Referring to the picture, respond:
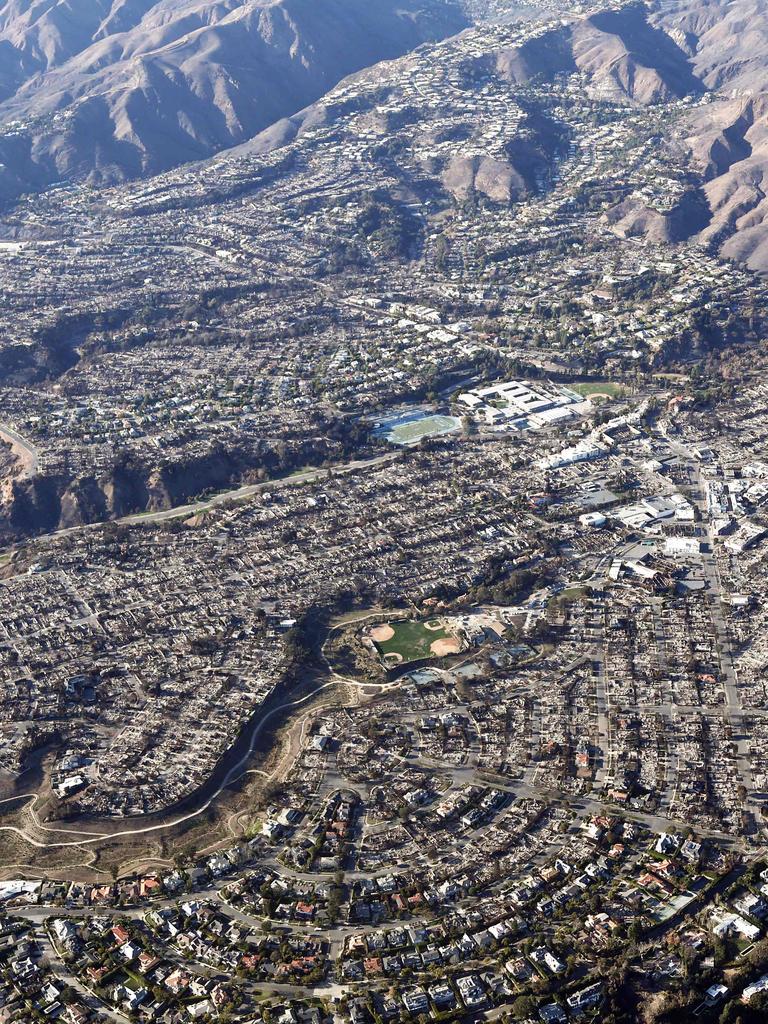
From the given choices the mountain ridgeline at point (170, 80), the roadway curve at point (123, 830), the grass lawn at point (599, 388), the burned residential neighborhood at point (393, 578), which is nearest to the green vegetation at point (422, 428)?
the burned residential neighborhood at point (393, 578)

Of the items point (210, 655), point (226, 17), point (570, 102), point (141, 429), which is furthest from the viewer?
point (226, 17)

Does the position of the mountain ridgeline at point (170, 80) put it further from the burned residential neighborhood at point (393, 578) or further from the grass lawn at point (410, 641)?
the grass lawn at point (410, 641)

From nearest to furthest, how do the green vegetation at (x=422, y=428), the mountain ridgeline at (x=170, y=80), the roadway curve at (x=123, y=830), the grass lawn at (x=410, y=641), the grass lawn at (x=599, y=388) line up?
the roadway curve at (x=123, y=830) → the grass lawn at (x=410, y=641) → the green vegetation at (x=422, y=428) → the grass lawn at (x=599, y=388) → the mountain ridgeline at (x=170, y=80)

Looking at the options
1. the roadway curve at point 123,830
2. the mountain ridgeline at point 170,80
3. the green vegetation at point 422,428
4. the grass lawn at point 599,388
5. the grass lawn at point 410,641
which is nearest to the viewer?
the roadway curve at point 123,830

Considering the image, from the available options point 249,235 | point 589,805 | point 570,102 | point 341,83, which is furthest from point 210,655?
point 341,83

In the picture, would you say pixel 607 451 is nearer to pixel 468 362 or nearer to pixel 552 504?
pixel 552 504

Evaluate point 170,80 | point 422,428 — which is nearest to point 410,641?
point 422,428

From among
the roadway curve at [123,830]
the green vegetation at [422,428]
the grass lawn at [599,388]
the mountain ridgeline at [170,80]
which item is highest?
the mountain ridgeline at [170,80]

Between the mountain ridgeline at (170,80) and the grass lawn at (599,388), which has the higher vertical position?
the mountain ridgeline at (170,80)
